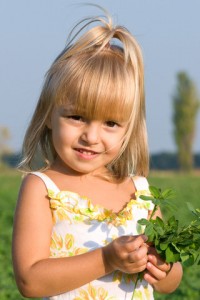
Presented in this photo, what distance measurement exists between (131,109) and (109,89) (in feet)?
0.40

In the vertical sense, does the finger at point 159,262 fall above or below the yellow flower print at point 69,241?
above

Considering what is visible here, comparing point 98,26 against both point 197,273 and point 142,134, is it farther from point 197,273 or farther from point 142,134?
point 197,273

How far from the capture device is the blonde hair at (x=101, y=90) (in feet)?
10.2

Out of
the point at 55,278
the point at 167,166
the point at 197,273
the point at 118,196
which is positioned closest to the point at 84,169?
the point at 118,196

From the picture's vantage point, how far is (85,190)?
10.5 feet

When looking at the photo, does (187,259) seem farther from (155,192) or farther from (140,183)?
(140,183)

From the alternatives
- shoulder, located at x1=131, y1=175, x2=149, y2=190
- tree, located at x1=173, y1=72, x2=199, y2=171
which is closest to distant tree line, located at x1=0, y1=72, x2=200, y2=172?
tree, located at x1=173, y1=72, x2=199, y2=171

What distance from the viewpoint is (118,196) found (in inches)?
129

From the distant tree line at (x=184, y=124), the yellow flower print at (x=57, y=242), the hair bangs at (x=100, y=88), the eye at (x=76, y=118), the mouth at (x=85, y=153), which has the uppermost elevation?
the hair bangs at (x=100, y=88)

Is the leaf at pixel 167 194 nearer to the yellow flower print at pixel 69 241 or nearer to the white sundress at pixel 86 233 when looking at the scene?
the white sundress at pixel 86 233

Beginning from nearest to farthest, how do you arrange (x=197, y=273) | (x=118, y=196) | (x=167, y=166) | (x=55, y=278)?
(x=55, y=278)
(x=118, y=196)
(x=197, y=273)
(x=167, y=166)

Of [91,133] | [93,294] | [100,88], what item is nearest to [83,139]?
[91,133]

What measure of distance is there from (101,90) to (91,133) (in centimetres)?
15

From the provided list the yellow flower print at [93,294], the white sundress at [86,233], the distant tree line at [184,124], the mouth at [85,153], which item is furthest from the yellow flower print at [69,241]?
the distant tree line at [184,124]
